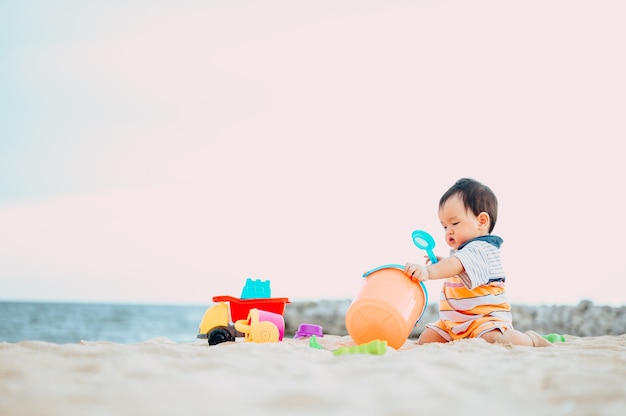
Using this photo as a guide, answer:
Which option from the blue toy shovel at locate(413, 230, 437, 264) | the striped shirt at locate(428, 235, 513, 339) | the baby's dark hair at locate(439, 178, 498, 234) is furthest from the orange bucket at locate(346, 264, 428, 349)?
the baby's dark hair at locate(439, 178, 498, 234)

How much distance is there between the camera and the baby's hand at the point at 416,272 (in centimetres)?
279

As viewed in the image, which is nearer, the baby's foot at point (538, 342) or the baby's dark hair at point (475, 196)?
the baby's foot at point (538, 342)

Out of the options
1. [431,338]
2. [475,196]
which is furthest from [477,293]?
[475,196]

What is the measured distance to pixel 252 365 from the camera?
179 cm

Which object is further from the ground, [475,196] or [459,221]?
[475,196]

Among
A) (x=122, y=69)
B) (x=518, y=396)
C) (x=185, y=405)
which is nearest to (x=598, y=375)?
(x=518, y=396)

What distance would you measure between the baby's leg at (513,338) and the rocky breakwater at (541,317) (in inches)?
192

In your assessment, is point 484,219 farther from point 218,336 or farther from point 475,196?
point 218,336

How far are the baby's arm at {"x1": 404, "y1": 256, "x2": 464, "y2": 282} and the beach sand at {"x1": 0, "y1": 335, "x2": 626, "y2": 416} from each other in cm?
72

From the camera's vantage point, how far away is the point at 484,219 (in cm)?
327

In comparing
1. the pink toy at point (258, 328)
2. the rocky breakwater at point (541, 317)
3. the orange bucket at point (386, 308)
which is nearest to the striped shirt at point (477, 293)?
the orange bucket at point (386, 308)

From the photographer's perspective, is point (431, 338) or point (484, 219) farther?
point (431, 338)

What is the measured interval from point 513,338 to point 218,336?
1.66 metres

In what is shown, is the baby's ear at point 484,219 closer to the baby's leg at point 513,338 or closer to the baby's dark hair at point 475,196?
the baby's dark hair at point 475,196
